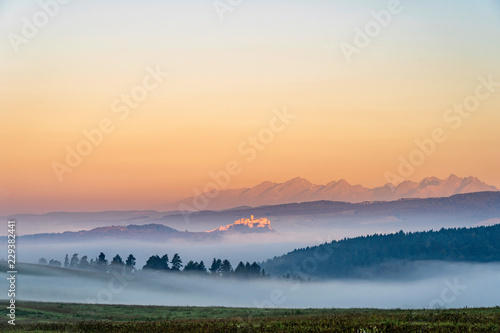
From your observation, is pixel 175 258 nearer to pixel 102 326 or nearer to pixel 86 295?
pixel 86 295

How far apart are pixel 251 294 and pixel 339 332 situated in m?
160

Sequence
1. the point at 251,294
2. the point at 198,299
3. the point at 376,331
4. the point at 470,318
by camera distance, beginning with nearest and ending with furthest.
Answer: the point at 376,331 → the point at 470,318 → the point at 198,299 → the point at 251,294

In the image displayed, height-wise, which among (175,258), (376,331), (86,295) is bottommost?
(376,331)

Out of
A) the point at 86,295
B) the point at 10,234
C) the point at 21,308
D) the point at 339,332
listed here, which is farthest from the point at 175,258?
the point at 339,332

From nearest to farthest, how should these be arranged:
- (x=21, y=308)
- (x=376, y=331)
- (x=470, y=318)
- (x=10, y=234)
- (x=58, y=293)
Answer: (x=376, y=331) → (x=470, y=318) → (x=10, y=234) → (x=21, y=308) → (x=58, y=293)

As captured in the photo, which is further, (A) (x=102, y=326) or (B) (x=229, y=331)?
(A) (x=102, y=326)

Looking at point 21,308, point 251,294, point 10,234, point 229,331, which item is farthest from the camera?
point 251,294

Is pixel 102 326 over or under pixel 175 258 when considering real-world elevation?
under

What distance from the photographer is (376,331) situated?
3991cm

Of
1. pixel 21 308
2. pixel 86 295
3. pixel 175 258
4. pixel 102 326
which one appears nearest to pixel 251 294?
pixel 175 258

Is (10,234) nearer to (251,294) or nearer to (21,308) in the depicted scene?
(21,308)

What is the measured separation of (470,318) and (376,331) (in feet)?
35.2

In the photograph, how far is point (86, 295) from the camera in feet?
424

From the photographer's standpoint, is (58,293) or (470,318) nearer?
(470,318)
